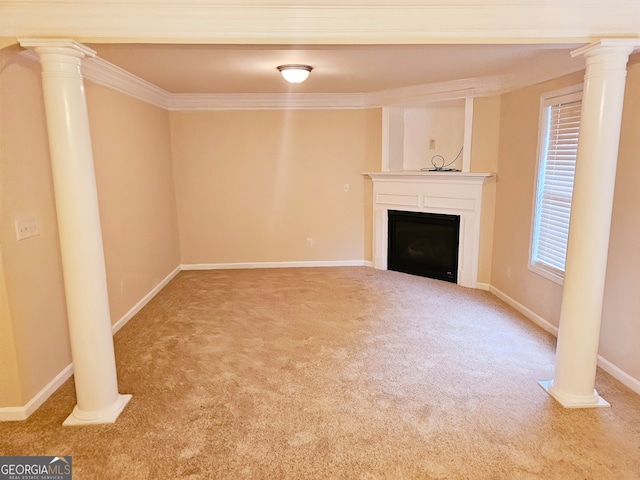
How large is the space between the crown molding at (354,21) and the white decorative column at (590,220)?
0.20 meters

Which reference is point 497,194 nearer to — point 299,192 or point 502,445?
point 299,192

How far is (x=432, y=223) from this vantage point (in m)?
5.46

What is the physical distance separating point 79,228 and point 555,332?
372 centimetres

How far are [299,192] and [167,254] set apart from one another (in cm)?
189

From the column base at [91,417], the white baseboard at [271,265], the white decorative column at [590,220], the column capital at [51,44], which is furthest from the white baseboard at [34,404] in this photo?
the white decorative column at [590,220]

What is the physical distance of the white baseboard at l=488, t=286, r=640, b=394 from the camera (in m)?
2.90

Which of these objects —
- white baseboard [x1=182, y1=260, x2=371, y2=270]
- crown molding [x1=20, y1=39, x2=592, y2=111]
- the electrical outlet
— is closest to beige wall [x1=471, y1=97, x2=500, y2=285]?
crown molding [x1=20, y1=39, x2=592, y2=111]

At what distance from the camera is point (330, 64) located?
12.6ft

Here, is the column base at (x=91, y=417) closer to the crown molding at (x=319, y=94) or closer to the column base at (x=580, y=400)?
the crown molding at (x=319, y=94)

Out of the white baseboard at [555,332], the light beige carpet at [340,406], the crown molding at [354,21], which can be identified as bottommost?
the light beige carpet at [340,406]

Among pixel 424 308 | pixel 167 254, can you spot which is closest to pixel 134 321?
pixel 167 254

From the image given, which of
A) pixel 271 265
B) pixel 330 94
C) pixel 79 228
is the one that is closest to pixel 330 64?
pixel 330 94
